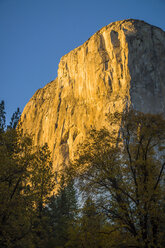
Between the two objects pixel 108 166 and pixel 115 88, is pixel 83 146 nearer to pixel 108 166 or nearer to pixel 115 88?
pixel 108 166

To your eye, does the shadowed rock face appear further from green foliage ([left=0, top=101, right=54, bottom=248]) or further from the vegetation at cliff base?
green foliage ([left=0, top=101, right=54, bottom=248])

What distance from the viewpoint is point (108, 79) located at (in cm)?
5681

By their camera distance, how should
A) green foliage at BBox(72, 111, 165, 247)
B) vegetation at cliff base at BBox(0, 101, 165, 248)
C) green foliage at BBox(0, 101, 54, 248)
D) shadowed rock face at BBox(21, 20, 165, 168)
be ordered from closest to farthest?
green foliage at BBox(0, 101, 54, 248) < vegetation at cliff base at BBox(0, 101, 165, 248) < green foliage at BBox(72, 111, 165, 247) < shadowed rock face at BBox(21, 20, 165, 168)

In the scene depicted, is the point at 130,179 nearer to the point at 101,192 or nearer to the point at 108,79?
the point at 101,192

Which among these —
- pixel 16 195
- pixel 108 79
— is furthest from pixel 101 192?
pixel 108 79

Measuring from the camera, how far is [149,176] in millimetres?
11383


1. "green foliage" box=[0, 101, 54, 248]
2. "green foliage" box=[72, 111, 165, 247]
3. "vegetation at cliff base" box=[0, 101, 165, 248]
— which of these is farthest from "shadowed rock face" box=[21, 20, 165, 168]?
"green foliage" box=[0, 101, 54, 248]

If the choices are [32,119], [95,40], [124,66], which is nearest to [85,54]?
[95,40]

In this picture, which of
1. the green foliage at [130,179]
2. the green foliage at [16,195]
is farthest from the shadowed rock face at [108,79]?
the green foliage at [16,195]

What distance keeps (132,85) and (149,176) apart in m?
44.4

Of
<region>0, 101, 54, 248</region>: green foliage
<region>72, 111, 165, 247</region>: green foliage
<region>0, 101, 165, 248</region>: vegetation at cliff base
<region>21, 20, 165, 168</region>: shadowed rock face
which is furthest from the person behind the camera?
<region>21, 20, 165, 168</region>: shadowed rock face

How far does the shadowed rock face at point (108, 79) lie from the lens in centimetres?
5353

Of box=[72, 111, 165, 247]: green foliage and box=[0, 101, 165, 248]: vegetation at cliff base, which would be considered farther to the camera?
box=[72, 111, 165, 247]: green foliage

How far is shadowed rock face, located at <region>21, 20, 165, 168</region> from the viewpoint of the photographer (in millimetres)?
53531
